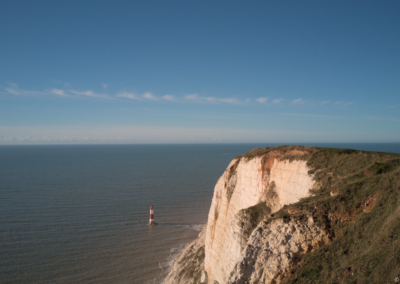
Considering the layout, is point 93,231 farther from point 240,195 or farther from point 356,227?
point 356,227

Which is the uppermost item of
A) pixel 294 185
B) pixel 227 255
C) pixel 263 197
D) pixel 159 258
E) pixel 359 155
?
pixel 359 155

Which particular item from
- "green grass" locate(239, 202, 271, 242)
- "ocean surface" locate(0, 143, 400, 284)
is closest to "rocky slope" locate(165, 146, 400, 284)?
"green grass" locate(239, 202, 271, 242)

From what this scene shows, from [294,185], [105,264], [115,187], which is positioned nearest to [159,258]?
[105,264]

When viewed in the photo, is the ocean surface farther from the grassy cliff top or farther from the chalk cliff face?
the grassy cliff top

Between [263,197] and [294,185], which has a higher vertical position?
[294,185]

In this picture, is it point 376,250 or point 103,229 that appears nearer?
point 376,250

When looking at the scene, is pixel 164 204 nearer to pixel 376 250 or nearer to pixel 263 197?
pixel 263 197

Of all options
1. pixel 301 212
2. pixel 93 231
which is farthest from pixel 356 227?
pixel 93 231

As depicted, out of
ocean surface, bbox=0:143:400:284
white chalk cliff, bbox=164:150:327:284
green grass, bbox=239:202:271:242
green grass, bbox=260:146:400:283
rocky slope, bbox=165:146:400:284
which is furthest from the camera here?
ocean surface, bbox=0:143:400:284
